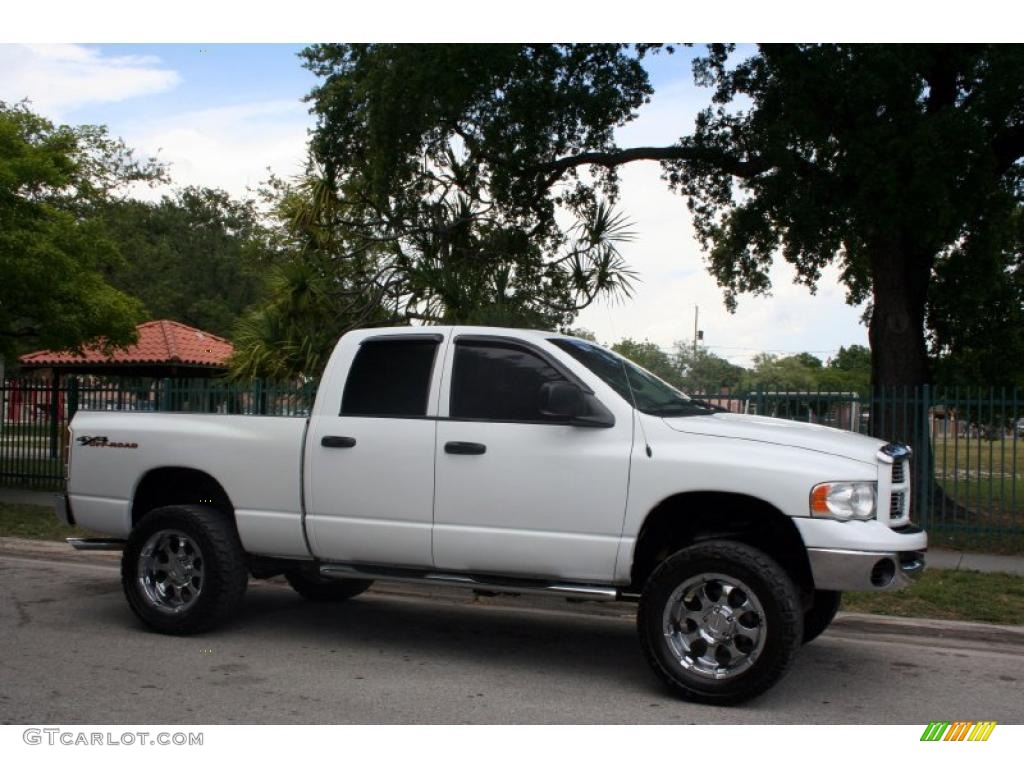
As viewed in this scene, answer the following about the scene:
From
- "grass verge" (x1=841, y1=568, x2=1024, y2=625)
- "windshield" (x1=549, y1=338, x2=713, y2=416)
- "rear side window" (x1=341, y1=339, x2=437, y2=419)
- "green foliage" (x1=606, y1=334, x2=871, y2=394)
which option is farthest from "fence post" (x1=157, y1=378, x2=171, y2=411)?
"green foliage" (x1=606, y1=334, x2=871, y2=394)

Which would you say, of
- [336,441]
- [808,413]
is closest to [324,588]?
[336,441]

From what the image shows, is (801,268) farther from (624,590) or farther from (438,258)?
(624,590)

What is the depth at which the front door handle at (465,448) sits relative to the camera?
21.1ft

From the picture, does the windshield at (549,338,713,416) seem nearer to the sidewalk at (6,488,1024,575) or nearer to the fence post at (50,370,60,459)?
the sidewalk at (6,488,1024,575)

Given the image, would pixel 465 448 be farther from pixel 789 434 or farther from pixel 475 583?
pixel 789 434

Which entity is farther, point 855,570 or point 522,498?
point 522,498

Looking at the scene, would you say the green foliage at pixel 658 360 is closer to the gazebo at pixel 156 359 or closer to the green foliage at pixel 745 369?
the green foliage at pixel 745 369

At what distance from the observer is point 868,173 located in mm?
14125

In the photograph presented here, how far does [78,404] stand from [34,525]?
15.4 ft

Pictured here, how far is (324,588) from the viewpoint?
8719 millimetres

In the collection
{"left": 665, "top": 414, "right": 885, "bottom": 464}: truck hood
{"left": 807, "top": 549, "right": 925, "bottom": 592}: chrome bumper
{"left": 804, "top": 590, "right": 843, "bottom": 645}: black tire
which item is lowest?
{"left": 804, "top": 590, "right": 843, "bottom": 645}: black tire

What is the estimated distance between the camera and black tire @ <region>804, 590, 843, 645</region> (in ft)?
22.4
